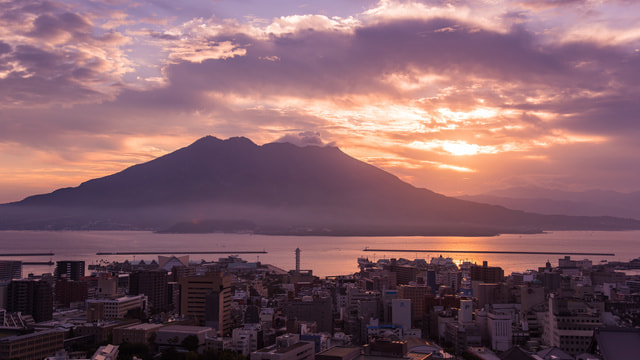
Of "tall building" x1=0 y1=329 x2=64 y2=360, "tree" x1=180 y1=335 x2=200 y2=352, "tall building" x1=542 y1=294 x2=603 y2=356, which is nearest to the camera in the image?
"tall building" x1=0 y1=329 x2=64 y2=360

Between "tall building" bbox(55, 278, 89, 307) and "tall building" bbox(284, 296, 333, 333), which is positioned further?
"tall building" bbox(55, 278, 89, 307)

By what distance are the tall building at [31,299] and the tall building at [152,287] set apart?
3149 millimetres

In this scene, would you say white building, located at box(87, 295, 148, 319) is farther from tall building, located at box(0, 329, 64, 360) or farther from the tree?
the tree

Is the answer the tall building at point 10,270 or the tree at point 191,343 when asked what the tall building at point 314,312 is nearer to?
the tree at point 191,343

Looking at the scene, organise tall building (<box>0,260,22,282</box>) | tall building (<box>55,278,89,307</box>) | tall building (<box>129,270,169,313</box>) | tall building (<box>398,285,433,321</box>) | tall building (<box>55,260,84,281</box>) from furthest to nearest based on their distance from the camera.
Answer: tall building (<box>0,260,22,282</box>), tall building (<box>55,260,84,281</box>), tall building (<box>55,278,89,307</box>), tall building (<box>129,270,169,313</box>), tall building (<box>398,285,433,321</box>)

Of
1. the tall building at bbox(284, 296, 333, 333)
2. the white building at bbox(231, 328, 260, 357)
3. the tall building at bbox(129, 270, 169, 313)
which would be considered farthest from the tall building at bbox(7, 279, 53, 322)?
the white building at bbox(231, 328, 260, 357)

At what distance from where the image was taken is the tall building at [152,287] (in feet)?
59.2

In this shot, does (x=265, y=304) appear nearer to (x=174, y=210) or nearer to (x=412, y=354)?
(x=412, y=354)

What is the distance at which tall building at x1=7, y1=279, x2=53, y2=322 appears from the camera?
1517cm

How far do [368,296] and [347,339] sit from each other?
4.75 metres

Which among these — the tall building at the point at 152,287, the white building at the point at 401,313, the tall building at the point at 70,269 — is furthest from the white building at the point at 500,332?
the tall building at the point at 70,269

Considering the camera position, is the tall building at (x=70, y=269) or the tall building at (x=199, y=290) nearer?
the tall building at (x=199, y=290)

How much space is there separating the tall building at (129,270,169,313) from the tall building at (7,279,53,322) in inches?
124

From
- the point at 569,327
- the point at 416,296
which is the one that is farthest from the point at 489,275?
the point at 569,327
